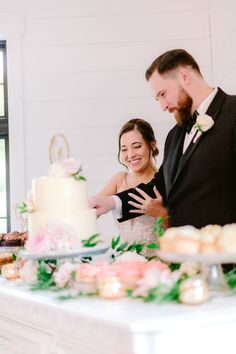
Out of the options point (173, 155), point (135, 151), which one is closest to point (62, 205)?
point (173, 155)

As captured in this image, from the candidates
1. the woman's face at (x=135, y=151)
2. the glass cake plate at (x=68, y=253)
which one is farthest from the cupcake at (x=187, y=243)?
the woman's face at (x=135, y=151)

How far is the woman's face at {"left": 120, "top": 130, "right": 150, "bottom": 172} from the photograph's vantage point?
297cm

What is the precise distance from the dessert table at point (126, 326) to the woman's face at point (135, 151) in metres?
1.78

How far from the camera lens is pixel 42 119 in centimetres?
390

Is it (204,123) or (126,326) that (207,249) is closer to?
(126,326)

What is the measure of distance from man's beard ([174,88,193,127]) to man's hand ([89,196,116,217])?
0.45 meters

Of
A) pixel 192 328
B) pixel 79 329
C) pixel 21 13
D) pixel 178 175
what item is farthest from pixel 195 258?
pixel 21 13

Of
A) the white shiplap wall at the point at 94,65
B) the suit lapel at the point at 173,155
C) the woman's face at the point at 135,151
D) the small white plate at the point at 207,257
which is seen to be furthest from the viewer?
the white shiplap wall at the point at 94,65

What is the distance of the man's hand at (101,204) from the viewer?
1988 millimetres

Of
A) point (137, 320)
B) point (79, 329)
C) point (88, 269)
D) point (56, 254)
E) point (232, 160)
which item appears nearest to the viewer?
point (137, 320)

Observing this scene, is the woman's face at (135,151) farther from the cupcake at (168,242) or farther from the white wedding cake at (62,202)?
the cupcake at (168,242)

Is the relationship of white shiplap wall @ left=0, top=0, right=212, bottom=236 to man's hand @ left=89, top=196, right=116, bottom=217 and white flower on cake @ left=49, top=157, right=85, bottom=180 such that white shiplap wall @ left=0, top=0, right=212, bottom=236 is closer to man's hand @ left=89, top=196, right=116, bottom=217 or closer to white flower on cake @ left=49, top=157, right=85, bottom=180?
man's hand @ left=89, top=196, right=116, bottom=217

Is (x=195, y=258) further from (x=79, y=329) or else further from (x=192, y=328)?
(x=79, y=329)

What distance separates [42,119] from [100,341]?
3057mm
